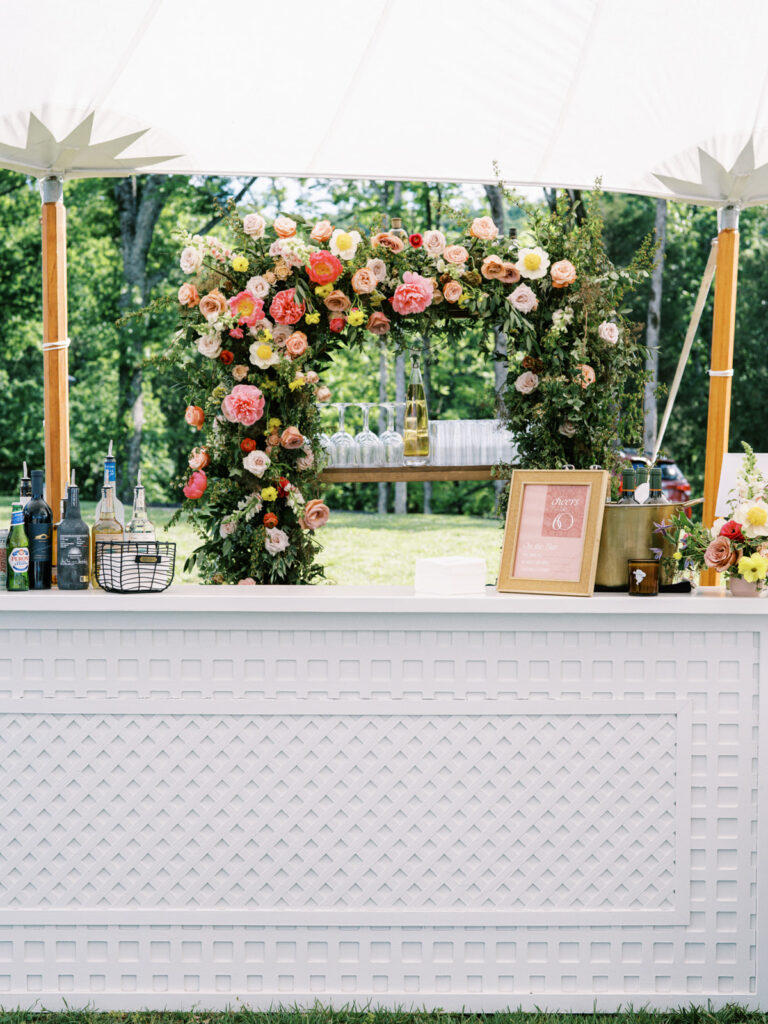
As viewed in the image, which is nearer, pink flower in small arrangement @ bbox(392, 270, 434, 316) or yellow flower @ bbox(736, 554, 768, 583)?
yellow flower @ bbox(736, 554, 768, 583)

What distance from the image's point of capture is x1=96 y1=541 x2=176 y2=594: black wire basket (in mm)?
2422

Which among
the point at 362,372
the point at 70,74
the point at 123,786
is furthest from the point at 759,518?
the point at 362,372

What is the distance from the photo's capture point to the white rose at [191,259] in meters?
3.07

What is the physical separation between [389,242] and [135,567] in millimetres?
1334

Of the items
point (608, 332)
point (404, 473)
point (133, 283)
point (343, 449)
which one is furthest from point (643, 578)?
point (133, 283)

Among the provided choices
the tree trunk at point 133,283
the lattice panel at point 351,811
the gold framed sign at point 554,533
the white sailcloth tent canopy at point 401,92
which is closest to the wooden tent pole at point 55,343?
the white sailcloth tent canopy at point 401,92

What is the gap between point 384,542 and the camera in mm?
11266

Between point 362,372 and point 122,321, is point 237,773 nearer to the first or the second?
point 122,321

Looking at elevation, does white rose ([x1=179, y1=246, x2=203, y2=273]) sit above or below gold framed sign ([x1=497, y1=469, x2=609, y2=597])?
above

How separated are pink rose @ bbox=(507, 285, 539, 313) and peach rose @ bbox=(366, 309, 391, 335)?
15.6 inches

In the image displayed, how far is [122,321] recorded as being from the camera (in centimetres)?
286

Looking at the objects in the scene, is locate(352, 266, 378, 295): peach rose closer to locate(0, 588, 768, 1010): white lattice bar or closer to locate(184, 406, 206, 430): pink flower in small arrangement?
locate(184, 406, 206, 430): pink flower in small arrangement

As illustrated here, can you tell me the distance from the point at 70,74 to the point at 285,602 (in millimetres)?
1966

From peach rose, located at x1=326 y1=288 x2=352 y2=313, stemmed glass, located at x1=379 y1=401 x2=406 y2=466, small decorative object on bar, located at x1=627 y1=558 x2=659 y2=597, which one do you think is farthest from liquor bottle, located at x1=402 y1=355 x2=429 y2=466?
small decorative object on bar, located at x1=627 y1=558 x2=659 y2=597
